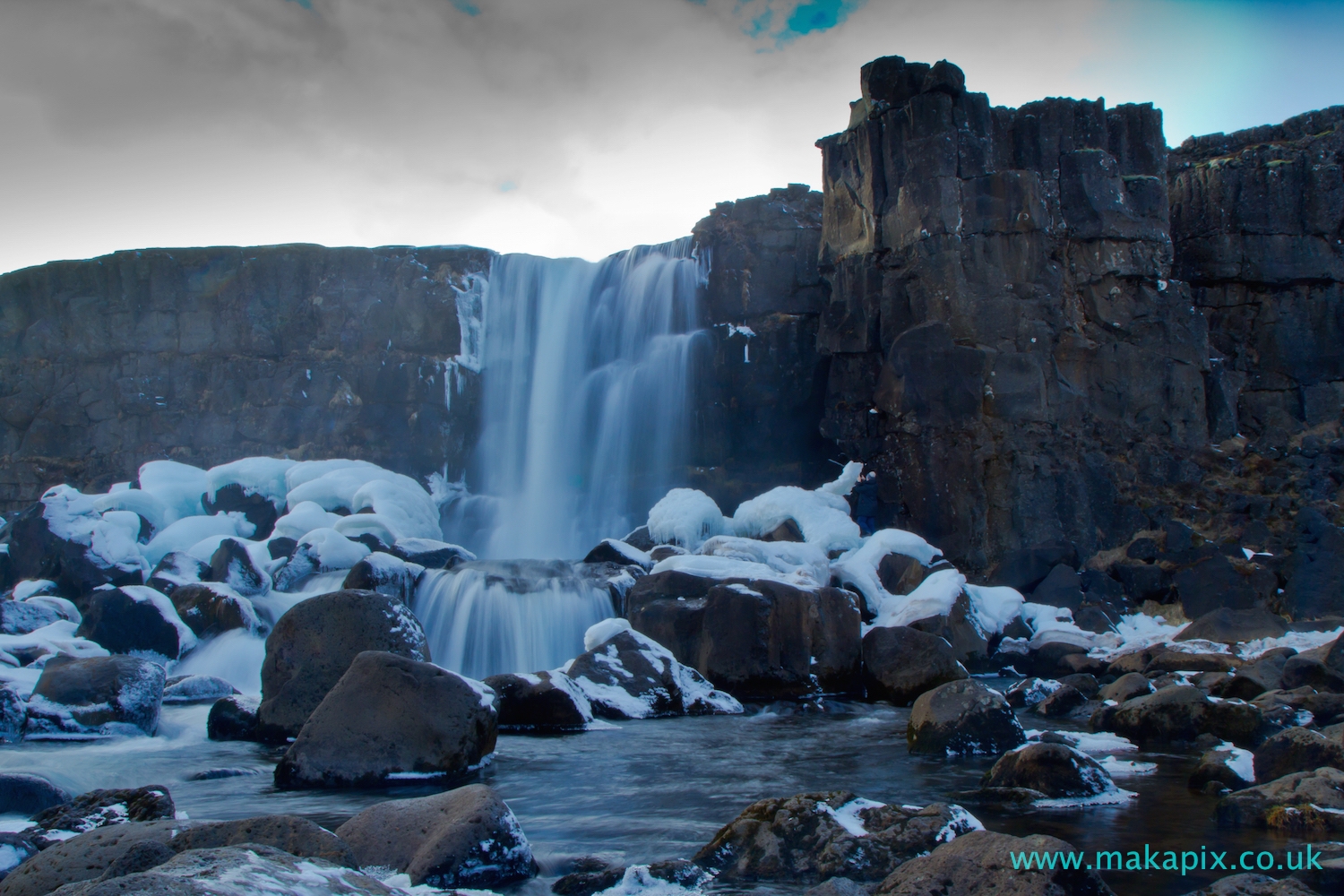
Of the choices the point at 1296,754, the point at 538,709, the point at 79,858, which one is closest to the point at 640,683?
the point at 538,709

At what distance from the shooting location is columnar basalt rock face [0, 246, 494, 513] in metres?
28.4

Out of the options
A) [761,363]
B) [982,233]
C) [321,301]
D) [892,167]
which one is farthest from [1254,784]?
[321,301]

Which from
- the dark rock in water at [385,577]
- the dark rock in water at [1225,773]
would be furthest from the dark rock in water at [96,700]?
the dark rock in water at [1225,773]

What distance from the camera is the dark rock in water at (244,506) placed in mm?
24062

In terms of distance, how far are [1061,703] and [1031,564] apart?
27.9 ft

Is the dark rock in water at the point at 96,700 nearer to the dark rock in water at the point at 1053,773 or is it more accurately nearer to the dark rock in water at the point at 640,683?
the dark rock in water at the point at 640,683

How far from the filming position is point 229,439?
2888 centimetres

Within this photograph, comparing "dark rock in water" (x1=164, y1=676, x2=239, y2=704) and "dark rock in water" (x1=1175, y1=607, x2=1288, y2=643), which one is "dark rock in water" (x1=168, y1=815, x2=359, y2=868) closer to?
"dark rock in water" (x1=164, y1=676, x2=239, y2=704)

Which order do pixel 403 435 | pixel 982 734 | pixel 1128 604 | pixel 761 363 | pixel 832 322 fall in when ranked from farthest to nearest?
pixel 403 435 → pixel 761 363 → pixel 832 322 → pixel 1128 604 → pixel 982 734

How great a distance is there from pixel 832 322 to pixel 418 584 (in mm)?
11975

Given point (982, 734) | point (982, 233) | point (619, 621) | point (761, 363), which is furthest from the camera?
point (761, 363)

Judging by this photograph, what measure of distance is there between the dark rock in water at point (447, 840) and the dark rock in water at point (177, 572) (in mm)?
12346

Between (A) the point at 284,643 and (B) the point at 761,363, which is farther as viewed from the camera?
(B) the point at 761,363

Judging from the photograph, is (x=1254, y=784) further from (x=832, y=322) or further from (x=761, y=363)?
(x=761, y=363)
